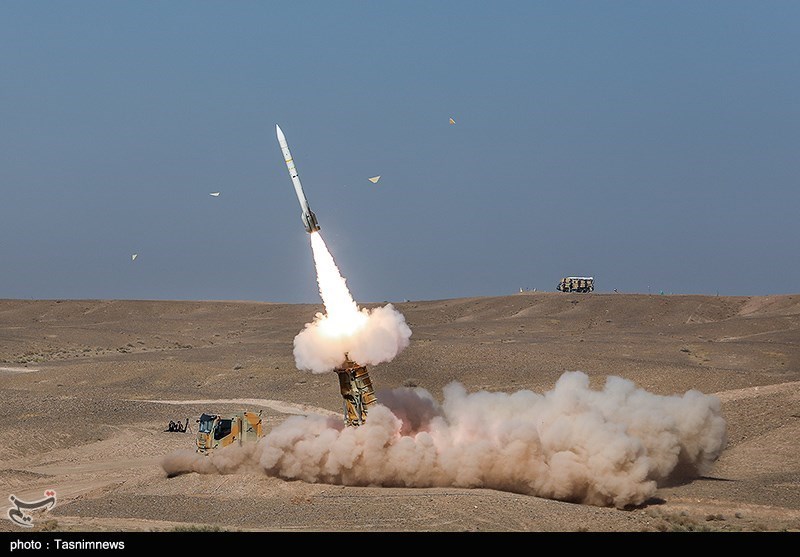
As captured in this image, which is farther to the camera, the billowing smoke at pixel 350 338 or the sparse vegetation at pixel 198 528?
the billowing smoke at pixel 350 338

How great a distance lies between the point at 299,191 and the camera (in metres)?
38.3

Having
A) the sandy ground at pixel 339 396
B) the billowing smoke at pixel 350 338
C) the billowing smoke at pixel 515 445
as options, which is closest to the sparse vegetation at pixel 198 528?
the sandy ground at pixel 339 396

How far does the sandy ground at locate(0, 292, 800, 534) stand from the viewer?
32.7 m

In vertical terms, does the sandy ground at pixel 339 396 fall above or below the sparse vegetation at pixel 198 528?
above

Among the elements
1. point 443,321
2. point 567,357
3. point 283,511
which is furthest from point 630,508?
point 443,321

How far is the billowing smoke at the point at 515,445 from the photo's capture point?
35.1 m

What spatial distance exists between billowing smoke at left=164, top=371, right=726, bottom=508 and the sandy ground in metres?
0.57

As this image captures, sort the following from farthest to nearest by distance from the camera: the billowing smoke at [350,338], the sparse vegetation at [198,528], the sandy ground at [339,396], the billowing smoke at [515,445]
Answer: the billowing smoke at [350,338]
the billowing smoke at [515,445]
the sandy ground at [339,396]
the sparse vegetation at [198,528]

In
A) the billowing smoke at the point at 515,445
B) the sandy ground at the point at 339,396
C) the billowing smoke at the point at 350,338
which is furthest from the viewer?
the billowing smoke at the point at 350,338

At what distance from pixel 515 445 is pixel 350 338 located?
6.05m

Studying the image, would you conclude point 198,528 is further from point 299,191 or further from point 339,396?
point 339,396

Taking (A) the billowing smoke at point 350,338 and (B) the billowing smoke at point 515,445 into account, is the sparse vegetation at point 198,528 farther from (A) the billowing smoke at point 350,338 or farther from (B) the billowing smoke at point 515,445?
(A) the billowing smoke at point 350,338

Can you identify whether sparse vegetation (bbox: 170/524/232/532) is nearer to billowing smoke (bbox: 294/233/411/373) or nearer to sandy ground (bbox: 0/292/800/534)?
sandy ground (bbox: 0/292/800/534)

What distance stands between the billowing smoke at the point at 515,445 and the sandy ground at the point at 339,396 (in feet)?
1.88
